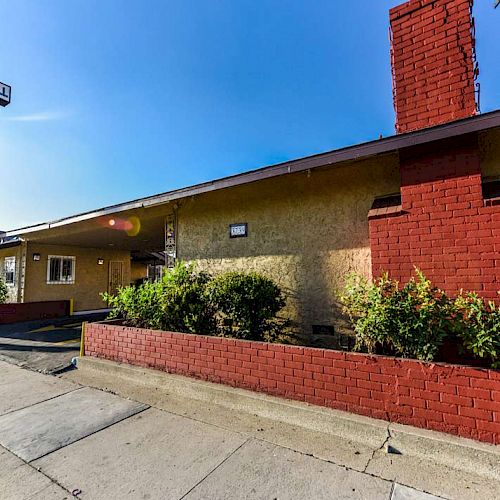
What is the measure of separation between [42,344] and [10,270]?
7738 millimetres

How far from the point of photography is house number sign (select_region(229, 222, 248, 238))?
605cm

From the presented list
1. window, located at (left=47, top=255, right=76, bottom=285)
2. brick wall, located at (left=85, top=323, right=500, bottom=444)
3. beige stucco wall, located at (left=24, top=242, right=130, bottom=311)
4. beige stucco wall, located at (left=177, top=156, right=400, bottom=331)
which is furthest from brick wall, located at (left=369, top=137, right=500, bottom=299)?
window, located at (left=47, top=255, right=76, bottom=285)

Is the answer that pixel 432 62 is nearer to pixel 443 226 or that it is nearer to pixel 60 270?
pixel 443 226

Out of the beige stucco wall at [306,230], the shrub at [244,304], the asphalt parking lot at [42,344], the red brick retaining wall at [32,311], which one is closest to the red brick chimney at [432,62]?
the beige stucco wall at [306,230]

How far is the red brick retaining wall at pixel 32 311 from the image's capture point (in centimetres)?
1122

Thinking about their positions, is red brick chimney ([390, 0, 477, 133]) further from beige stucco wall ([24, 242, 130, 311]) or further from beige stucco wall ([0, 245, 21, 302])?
beige stucco wall ([0, 245, 21, 302])

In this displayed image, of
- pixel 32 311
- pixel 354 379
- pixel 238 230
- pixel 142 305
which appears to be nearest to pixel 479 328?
pixel 354 379

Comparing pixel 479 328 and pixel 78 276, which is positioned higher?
pixel 78 276

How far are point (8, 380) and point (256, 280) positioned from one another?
466cm

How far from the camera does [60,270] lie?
13992 millimetres

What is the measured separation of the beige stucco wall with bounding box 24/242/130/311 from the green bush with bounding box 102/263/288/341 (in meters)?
10.1

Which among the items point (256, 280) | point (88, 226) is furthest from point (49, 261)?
point (256, 280)

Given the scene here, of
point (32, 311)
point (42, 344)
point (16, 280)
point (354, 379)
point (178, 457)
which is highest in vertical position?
point (16, 280)

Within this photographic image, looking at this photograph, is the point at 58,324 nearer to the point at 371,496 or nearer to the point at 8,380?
the point at 8,380
